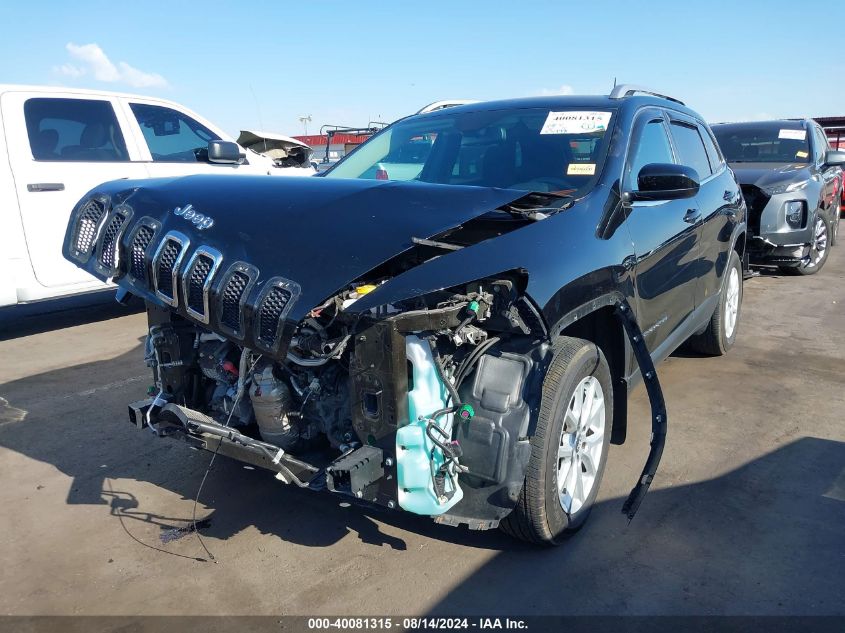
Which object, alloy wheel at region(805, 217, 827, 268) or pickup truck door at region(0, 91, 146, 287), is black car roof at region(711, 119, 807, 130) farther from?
pickup truck door at region(0, 91, 146, 287)

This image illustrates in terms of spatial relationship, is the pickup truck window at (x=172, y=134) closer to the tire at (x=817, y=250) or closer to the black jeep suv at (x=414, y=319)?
the black jeep suv at (x=414, y=319)

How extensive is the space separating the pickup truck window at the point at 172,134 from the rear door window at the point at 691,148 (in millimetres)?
4682

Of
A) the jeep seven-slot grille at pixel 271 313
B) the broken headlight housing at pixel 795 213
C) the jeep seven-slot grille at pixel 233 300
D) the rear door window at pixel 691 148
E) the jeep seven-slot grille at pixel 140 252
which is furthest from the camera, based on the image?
the broken headlight housing at pixel 795 213

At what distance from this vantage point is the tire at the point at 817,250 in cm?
870

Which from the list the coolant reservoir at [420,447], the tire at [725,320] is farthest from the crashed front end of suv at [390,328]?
the tire at [725,320]

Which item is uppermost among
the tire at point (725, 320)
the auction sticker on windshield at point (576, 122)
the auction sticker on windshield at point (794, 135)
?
the auction sticker on windshield at point (576, 122)

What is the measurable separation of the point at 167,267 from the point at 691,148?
11.5 feet

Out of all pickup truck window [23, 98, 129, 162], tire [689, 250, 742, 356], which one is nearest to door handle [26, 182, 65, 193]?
pickup truck window [23, 98, 129, 162]

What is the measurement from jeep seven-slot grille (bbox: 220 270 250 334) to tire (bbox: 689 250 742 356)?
3.74m

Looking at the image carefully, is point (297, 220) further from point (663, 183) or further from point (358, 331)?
point (663, 183)

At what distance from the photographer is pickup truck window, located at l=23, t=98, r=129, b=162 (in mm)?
5949

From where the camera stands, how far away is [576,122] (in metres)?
3.54

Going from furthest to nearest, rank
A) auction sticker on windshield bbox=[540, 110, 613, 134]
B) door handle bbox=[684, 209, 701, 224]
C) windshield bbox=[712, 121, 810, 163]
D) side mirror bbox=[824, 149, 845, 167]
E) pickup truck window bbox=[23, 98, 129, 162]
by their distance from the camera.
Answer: windshield bbox=[712, 121, 810, 163], side mirror bbox=[824, 149, 845, 167], pickup truck window bbox=[23, 98, 129, 162], door handle bbox=[684, 209, 701, 224], auction sticker on windshield bbox=[540, 110, 613, 134]

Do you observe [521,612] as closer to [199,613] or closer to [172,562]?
[199,613]
